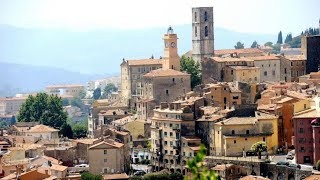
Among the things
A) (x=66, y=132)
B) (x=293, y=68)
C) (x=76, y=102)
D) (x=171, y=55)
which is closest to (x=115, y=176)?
(x=66, y=132)

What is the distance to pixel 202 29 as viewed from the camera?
7762cm

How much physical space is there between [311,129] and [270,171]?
8.73 ft

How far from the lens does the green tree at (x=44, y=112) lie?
75625mm

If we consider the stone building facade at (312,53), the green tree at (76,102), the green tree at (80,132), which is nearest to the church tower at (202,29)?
the stone building facade at (312,53)

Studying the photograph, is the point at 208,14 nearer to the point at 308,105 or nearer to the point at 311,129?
the point at 308,105

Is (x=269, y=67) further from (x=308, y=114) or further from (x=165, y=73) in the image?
(x=308, y=114)

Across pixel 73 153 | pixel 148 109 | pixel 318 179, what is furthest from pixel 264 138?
pixel 148 109

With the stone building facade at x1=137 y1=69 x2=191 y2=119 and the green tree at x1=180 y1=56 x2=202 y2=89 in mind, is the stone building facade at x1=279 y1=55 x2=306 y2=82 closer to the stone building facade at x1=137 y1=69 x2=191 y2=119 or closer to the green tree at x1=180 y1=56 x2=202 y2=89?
the green tree at x1=180 y1=56 x2=202 y2=89

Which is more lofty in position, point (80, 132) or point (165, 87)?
point (165, 87)

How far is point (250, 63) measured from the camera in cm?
6788

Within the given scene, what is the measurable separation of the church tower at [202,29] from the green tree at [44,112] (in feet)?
35.9

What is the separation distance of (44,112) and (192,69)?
1246cm

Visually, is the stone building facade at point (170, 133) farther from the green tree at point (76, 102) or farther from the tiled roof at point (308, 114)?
the green tree at point (76, 102)

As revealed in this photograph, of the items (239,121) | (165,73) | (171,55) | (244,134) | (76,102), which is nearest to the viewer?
(244,134)
